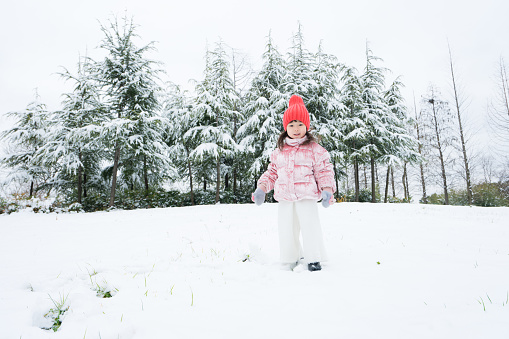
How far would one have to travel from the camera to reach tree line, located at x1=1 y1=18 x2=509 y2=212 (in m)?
10.4

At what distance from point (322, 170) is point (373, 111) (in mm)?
14381

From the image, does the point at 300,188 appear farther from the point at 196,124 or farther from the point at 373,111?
the point at 373,111

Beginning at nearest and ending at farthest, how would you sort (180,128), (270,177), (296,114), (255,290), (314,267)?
(255,290) → (314,267) → (296,114) → (270,177) → (180,128)

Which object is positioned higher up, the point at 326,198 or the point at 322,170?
the point at 322,170

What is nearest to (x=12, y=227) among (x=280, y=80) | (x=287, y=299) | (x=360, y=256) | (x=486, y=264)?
(x=287, y=299)

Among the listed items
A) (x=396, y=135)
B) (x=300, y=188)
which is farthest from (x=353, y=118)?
(x=300, y=188)

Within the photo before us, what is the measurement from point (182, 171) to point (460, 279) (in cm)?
1516

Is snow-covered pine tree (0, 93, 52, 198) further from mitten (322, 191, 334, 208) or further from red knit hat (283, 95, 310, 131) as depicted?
mitten (322, 191, 334, 208)

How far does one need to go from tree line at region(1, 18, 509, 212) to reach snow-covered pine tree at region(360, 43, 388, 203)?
7 cm

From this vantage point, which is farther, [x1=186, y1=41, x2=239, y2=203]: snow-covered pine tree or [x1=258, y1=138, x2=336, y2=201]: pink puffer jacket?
[x1=186, y1=41, x2=239, y2=203]: snow-covered pine tree

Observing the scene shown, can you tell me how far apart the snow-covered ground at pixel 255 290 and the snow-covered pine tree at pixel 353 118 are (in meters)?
10.7

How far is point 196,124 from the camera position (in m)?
13.7

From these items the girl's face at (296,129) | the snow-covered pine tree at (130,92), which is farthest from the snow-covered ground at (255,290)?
the snow-covered pine tree at (130,92)

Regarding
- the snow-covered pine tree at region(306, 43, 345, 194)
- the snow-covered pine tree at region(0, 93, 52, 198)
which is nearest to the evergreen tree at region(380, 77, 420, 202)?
the snow-covered pine tree at region(306, 43, 345, 194)
